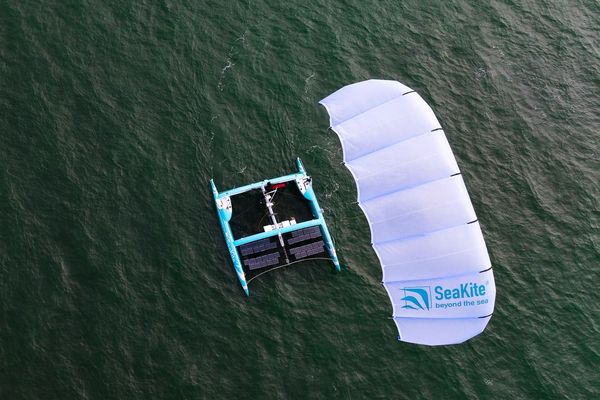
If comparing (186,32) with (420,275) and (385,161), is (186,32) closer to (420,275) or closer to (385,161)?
(385,161)

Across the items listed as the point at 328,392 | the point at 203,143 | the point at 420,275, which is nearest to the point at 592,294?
the point at 420,275

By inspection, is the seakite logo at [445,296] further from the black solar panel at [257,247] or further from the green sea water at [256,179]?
the black solar panel at [257,247]

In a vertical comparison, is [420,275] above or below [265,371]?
above

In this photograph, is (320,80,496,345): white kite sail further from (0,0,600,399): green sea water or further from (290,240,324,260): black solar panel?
(290,240,324,260): black solar panel

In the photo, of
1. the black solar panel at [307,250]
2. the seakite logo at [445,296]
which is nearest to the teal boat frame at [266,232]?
the black solar panel at [307,250]

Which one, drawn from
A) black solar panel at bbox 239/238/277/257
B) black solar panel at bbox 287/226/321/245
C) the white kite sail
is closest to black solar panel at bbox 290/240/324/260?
black solar panel at bbox 287/226/321/245

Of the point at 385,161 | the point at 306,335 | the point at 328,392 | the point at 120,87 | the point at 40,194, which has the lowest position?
the point at 328,392

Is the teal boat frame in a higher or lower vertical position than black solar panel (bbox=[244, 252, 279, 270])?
higher
